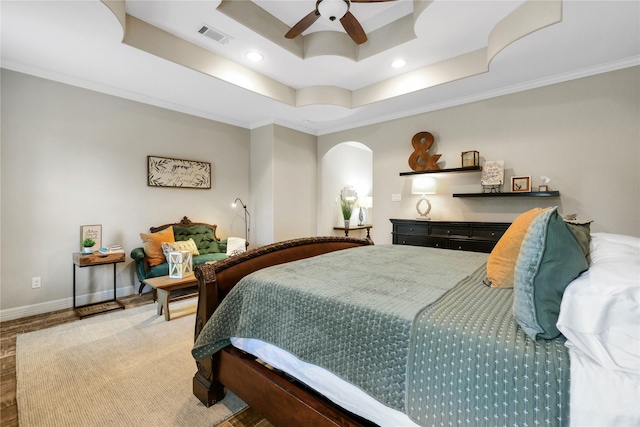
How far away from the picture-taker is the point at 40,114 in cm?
315

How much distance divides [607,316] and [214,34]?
3414 mm

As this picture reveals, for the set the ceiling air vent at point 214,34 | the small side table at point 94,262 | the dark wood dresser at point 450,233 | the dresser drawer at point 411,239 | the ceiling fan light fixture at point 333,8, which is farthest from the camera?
the dresser drawer at point 411,239

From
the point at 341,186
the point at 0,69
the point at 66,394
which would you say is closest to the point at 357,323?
the point at 66,394

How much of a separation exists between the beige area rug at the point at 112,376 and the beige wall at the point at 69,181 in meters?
0.86

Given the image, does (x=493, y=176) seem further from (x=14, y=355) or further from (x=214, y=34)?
(x=14, y=355)

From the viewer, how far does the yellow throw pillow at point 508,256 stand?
1381 millimetres

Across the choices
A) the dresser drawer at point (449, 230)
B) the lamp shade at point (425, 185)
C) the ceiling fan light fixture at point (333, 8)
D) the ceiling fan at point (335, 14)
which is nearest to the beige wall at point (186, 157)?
the lamp shade at point (425, 185)

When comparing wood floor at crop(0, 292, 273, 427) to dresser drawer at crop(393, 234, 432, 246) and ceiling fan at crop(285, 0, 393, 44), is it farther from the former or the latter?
dresser drawer at crop(393, 234, 432, 246)

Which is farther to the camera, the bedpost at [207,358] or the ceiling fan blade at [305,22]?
the ceiling fan blade at [305,22]

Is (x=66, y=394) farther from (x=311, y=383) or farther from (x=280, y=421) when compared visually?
(x=311, y=383)

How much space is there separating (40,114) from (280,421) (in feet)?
13.3

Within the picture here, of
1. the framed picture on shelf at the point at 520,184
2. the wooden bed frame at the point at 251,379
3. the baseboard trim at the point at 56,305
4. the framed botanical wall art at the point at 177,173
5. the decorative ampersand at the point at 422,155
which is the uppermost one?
the decorative ampersand at the point at 422,155

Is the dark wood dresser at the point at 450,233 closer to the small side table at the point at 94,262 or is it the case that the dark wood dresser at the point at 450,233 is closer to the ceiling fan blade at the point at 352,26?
the ceiling fan blade at the point at 352,26

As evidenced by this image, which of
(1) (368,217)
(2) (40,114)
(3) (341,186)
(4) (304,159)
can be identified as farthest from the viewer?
(1) (368,217)
